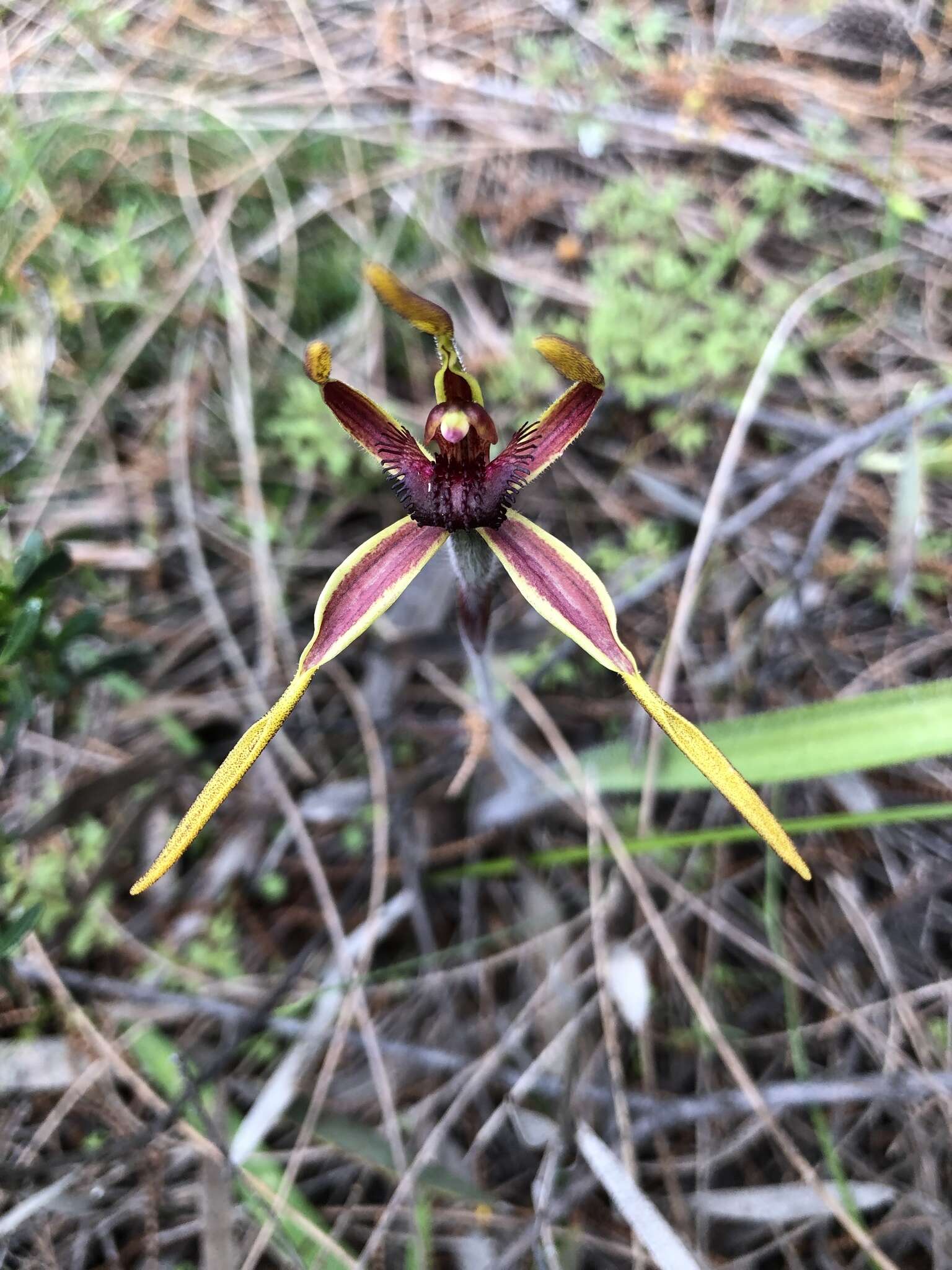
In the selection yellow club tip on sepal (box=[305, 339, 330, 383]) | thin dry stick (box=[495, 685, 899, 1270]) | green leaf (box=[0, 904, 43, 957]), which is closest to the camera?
yellow club tip on sepal (box=[305, 339, 330, 383])

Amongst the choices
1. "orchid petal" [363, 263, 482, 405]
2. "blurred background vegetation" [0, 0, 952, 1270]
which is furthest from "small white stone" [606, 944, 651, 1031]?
"orchid petal" [363, 263, 482, 405]

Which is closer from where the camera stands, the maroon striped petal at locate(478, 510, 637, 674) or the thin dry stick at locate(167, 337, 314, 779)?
the maroon striped petal at locate(478, 510, 637, 674)

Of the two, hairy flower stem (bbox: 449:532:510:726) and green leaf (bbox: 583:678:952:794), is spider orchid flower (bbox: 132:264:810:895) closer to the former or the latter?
hairy flower stem (bbox: 449:532:510:726)

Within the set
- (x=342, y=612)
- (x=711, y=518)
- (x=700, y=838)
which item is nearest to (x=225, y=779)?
(x=342, y=612)

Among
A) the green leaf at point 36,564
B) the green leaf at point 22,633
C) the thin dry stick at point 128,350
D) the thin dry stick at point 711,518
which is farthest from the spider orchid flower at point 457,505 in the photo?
the thin dry stick at point 128,350

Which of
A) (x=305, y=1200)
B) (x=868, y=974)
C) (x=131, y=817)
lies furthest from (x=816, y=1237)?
(x=131, y=817)

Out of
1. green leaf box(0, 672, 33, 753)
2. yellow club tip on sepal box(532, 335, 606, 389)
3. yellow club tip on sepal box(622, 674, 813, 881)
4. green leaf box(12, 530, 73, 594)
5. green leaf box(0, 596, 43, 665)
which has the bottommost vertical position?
green leaf box(0, 672, 33, 753)

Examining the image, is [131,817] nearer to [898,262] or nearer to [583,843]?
[583,843]
